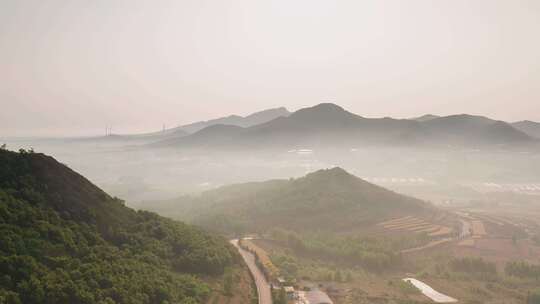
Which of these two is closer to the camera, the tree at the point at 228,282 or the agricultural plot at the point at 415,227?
the tree at the point at 228,282

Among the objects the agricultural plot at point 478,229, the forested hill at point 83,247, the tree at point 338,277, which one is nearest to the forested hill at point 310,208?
the agricultural plot at point 478,229

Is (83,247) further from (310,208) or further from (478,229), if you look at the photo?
(478,229)

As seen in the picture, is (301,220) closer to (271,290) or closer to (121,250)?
(271,290)

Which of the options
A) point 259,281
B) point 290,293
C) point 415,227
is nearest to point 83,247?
point 259,281

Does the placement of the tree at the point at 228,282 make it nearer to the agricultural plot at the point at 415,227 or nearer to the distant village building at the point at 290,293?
the distant village building at the point at 290,293

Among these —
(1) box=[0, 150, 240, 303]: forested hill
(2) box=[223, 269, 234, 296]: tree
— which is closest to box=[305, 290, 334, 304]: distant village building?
(2) box=[223, 269, 234, 296]: tree
